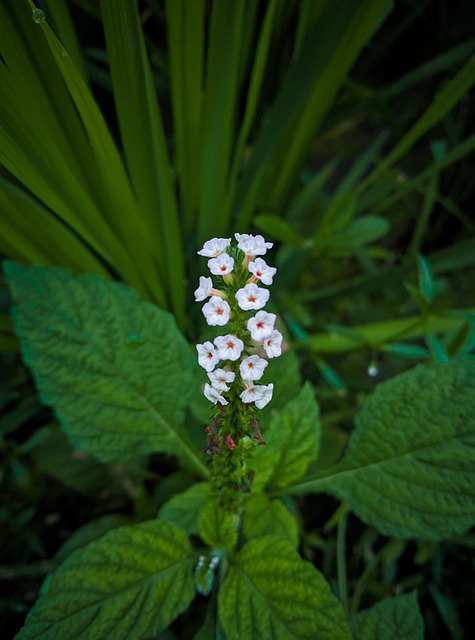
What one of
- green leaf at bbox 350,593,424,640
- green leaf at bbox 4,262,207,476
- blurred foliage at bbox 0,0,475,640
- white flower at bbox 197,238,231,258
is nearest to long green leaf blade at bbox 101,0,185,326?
blurred foliage at bbox 0,0,475,640

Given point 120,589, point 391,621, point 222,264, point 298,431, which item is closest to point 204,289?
point 222,264

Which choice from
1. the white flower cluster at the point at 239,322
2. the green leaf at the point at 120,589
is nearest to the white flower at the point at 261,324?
the white flower cluster at the point at 239,322

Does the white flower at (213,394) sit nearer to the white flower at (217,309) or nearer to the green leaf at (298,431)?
the white flower at (217,309)

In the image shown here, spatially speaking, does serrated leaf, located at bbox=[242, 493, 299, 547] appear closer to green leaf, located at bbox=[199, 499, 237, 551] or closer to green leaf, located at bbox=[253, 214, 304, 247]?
green leaf, located at bbox=[199, 499, 237, 551]

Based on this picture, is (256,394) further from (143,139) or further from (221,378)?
(143,139)

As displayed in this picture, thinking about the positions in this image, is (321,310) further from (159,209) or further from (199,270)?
(159,209)

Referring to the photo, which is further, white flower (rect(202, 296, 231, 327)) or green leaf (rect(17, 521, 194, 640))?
green leaf (rect(17, 521, 194, 640))
